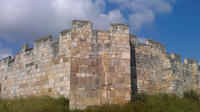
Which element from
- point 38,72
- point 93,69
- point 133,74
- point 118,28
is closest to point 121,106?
point 93,69

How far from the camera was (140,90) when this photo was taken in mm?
13844

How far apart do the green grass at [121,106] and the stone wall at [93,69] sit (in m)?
0.50

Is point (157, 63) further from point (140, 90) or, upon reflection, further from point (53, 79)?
point (53, 79)

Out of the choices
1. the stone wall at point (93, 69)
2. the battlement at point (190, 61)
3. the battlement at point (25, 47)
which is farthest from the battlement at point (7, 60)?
the battlement at point (190, 61)

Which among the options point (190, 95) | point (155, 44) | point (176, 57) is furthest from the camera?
point (176, 57)

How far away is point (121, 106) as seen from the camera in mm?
11359

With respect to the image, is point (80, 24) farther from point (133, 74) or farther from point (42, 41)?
point (133, 74)

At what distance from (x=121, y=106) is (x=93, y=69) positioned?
7.18ft

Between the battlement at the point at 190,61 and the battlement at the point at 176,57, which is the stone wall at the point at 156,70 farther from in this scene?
the battlement at the point at 190,61

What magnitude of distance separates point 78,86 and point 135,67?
396 centimetres

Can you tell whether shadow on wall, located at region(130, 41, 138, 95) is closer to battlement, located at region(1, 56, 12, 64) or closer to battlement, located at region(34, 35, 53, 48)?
battlement, located at region(34, 35, 53, 48)

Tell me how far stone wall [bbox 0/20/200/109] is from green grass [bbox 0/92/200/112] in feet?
1.63

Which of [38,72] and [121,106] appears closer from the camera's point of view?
[121,106]

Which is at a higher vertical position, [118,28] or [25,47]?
[118,28]
